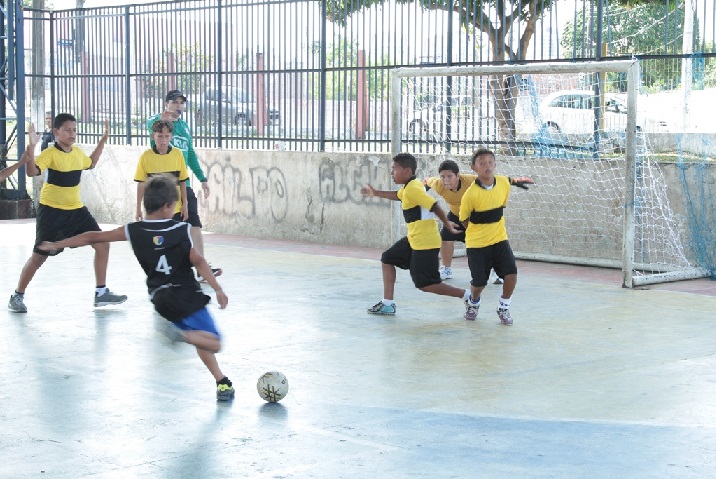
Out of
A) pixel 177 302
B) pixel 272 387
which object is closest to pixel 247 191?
pixel 177 302

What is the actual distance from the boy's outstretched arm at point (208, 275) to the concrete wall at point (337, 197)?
24.0 feet

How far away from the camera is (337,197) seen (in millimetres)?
15461

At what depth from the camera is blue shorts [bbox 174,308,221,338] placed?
6.52m

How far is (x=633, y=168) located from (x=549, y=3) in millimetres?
2902

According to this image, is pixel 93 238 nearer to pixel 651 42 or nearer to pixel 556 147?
pixel 556 147

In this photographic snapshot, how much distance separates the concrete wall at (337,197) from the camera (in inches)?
510

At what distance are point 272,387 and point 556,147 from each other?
7.81 meters

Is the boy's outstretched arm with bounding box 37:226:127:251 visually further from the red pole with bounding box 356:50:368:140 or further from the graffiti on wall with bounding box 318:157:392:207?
the red pole with bounding box 356:50:368:140

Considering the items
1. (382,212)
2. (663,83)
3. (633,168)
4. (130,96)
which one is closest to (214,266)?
(382,212)

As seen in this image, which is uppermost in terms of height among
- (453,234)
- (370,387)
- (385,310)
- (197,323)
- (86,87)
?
(86,87)

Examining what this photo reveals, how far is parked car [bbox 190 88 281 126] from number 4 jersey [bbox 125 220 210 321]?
10.0 meters

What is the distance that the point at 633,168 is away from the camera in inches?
441

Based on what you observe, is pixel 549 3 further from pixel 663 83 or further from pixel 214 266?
pixel 214 266

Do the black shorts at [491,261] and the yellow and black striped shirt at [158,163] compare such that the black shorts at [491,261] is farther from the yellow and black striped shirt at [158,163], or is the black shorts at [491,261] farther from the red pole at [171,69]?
the red pole at [171,69]
